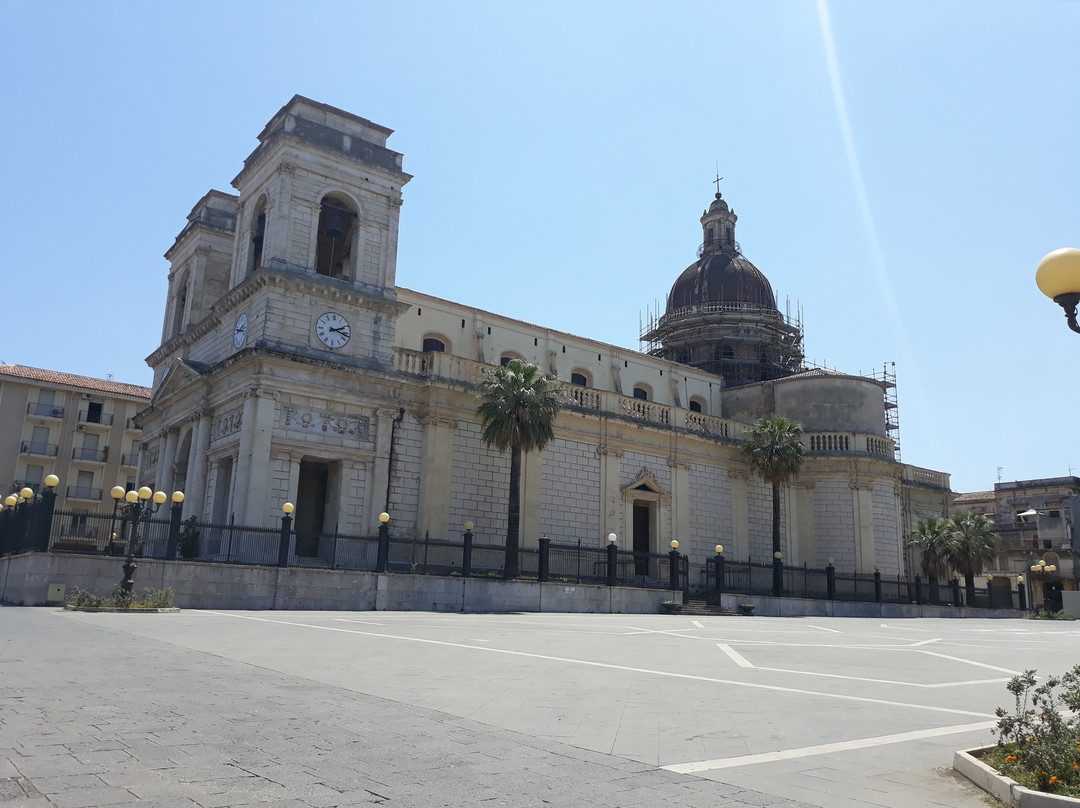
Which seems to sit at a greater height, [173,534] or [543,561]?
[173,534]

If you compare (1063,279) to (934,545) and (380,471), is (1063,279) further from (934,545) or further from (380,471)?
(934,545)

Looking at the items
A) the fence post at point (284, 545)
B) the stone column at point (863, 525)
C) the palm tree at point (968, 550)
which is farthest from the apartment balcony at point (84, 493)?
the palm tree at point (968, 550)

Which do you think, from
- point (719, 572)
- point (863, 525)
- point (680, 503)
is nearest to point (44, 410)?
point (680, 503)

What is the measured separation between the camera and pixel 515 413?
33750mm

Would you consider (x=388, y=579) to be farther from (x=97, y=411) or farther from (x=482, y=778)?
(x=97, y=411)

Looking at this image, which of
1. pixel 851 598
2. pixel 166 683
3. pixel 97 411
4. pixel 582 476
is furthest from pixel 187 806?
pixel 97 411

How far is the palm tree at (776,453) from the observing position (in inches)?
1743

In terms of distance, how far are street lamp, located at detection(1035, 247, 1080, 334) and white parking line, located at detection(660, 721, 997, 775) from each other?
3813 millimetres

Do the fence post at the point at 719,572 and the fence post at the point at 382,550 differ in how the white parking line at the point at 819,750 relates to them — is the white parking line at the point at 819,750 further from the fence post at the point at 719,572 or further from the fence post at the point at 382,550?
the fence post at the point at 719,572

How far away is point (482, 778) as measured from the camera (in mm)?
5852

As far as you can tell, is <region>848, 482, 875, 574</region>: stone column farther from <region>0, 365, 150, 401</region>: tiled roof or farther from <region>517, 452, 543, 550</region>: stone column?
<region>0, 365, 150, 401</region>: tiled roof

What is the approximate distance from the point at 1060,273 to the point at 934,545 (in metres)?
51.0

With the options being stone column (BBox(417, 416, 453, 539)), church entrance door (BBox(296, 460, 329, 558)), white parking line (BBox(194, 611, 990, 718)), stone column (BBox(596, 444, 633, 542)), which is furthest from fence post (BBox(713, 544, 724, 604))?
white parking line (BBox(194, 611, 990, 718))

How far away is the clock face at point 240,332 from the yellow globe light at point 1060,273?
30571 mm
